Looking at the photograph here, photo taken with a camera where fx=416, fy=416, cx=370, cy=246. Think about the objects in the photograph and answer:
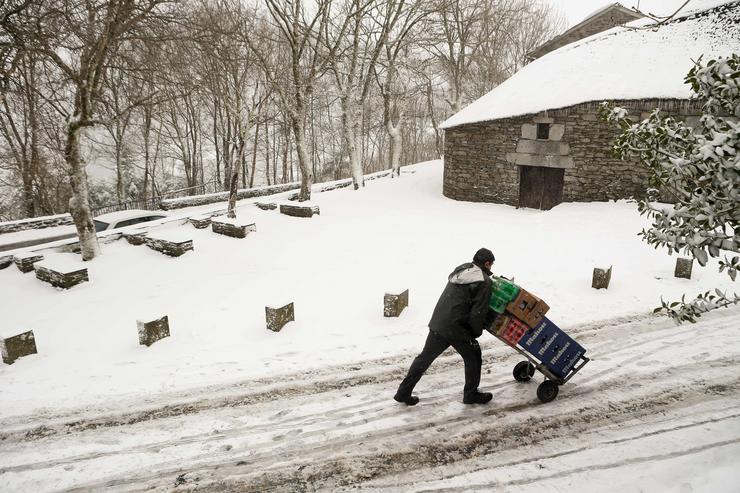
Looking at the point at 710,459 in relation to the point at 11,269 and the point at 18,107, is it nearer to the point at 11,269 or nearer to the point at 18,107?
the point at 11,269

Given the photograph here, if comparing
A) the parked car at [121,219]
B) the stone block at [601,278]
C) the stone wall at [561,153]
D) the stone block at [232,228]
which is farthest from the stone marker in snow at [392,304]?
the parked car at [121,219]

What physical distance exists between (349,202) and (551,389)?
12.4 m

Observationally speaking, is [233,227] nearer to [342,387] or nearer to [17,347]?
[17,347]

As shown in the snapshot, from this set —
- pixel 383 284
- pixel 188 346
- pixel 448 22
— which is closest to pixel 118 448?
pixel 188 346

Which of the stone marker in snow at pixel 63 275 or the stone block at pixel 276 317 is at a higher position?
the stone marker in snow at pixel 63 275

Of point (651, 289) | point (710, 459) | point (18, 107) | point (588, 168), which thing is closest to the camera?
point (710, 459)

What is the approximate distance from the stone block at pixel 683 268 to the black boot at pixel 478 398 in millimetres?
5980

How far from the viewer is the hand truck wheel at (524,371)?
5.23 metres

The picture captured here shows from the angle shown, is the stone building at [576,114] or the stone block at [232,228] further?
the stone building at [576,114]

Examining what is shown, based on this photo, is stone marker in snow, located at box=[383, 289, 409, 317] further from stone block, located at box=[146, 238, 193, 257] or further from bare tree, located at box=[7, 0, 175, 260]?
bare tree, located at box=[7, 0, 175, 260]

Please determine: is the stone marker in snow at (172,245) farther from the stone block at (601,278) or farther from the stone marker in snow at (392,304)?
the stone block at (601,278)

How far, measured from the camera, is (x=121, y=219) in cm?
1447

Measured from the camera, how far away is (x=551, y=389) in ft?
15.8

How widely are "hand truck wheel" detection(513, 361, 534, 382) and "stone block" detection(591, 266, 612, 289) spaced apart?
143 inches
